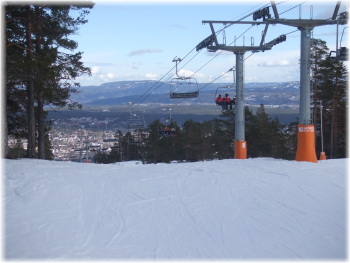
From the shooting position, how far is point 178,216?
759 cm

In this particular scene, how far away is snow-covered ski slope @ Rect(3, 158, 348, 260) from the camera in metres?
6.09

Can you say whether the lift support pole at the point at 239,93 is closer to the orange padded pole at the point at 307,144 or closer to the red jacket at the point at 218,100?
the red jacket at the point at 218,100

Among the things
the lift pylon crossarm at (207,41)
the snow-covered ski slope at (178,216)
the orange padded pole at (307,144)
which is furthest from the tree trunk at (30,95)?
the orange padded pole at (307,144)

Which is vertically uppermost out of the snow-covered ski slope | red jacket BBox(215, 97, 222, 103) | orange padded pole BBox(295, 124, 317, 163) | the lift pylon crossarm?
the lift pylon crossarm

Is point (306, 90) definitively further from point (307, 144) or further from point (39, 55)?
point (39, 55)

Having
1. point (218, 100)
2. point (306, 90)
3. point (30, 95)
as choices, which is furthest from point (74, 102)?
point (306, 90)

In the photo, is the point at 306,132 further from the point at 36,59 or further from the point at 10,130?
the point at 10,130

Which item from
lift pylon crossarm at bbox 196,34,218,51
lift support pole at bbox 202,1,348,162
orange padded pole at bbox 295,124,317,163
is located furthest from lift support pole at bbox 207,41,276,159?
orange padded pole at bbox 295,124,317,163

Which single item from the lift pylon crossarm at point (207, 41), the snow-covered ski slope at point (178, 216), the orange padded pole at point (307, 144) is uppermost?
the lift pylon crossarm at point (207, 41)

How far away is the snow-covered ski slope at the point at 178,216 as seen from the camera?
6.09 m

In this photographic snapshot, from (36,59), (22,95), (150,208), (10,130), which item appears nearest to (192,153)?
(10,130)

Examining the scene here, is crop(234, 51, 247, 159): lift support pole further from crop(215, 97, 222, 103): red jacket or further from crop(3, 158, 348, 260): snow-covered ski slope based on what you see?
crop(3, 158, 348, 260): snow-covered ski slope

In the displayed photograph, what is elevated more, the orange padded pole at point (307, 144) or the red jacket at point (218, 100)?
the red jacket at point (218, 100)

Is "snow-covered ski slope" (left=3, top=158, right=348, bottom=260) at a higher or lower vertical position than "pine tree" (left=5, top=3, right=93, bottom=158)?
lower
